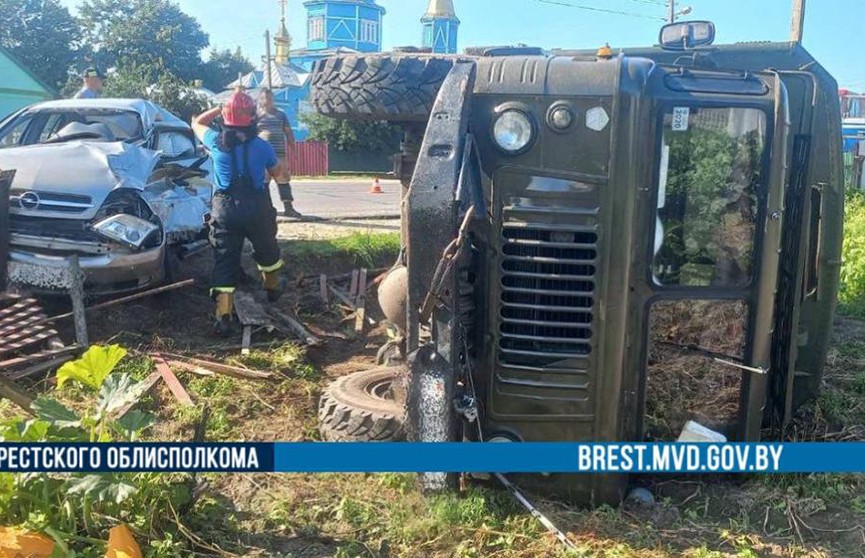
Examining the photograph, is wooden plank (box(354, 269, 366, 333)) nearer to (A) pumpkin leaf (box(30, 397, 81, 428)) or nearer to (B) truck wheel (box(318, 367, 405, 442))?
(B) truck wheel (box(318, 367, 405, 442))

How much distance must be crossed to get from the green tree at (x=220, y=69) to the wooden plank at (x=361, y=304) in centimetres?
4771

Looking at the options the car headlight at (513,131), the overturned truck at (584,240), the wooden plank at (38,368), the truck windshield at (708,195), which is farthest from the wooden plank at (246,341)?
the truck windshield at (708,195)

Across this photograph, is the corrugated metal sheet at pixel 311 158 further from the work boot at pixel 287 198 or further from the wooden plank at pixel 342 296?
the wooden plank at pixel 342 296

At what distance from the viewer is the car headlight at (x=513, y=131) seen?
330 cm

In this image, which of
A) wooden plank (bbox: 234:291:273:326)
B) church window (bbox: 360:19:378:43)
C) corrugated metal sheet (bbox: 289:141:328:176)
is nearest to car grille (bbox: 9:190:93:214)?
wooden plank (bbox: 234:291:273:326)

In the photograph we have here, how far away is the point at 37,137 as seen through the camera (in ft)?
26.1

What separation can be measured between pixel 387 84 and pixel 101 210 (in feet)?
9.66

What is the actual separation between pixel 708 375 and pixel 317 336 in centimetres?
318

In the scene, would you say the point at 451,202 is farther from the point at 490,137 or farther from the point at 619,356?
the point at 619,356

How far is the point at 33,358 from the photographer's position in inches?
207

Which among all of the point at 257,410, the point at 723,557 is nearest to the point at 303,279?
the point at 257,410

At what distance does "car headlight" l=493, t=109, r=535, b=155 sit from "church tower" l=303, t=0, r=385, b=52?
181ft

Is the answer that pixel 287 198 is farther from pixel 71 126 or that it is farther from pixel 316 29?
pixel 316 29

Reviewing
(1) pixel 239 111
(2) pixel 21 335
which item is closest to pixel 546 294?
(1) pixel 239 111
